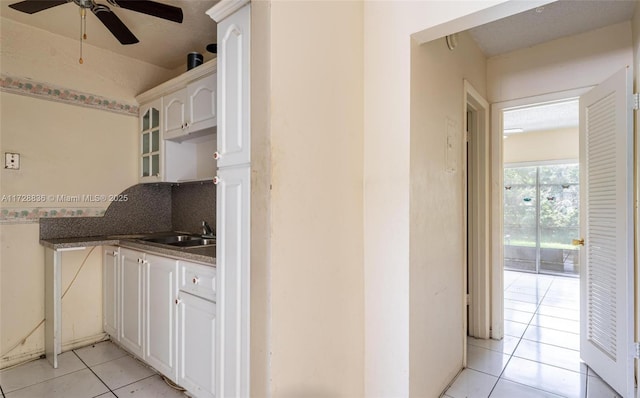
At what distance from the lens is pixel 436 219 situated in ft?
6.33

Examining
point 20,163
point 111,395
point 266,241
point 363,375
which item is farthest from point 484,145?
point 20,163

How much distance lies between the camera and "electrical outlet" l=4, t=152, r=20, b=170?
7.84 ft

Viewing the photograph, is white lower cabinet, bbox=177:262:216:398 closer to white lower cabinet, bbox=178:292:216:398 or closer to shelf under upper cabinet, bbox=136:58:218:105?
white lower cabinet, bbox=178:292:216:398

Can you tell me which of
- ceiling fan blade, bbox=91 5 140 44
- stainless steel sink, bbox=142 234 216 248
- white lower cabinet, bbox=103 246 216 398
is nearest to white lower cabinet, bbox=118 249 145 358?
white lower cabinet, bbox=103 246 216 398

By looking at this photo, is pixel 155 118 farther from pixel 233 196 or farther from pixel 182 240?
pixel 233 196

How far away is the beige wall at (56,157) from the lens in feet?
7.93

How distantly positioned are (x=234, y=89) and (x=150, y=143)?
5.97ft

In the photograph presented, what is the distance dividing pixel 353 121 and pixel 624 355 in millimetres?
2177

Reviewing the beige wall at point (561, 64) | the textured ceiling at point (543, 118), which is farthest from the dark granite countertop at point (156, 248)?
the textured ceiling at point (543, 118)

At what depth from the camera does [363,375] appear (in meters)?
1.79

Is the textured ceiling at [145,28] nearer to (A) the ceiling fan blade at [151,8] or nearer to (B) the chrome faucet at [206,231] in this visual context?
(A) the ceiling fan blade at [151,8]

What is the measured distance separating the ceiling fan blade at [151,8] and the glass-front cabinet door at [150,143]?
1088 millimetres

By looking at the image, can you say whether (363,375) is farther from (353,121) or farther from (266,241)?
(353,121)

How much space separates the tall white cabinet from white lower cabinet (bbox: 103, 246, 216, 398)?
0.51ft
